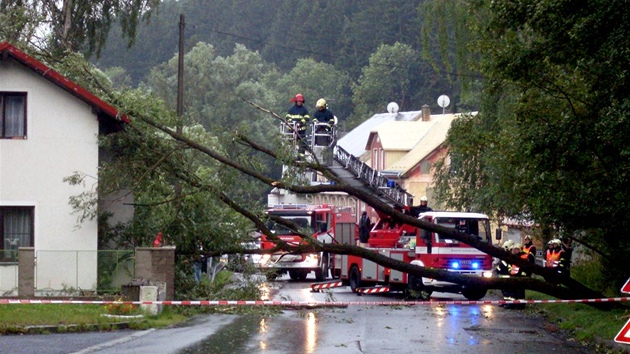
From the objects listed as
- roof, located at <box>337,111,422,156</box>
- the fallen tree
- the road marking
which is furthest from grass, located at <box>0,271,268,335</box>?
roof, located at <box>337,111,422,156</box>

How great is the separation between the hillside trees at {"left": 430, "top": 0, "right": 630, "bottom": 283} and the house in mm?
9090

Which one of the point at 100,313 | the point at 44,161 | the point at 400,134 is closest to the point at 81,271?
the point at 44,161

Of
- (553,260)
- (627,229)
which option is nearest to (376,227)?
(553,260)

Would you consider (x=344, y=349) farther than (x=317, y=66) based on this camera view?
No

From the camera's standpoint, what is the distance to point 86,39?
31.0 m

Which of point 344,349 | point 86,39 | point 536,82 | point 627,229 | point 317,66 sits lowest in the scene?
point 344,349

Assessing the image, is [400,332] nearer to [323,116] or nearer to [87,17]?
[323,116]

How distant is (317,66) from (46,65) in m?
67.3

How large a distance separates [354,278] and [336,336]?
11151 millimetres

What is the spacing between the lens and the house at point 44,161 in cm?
2145

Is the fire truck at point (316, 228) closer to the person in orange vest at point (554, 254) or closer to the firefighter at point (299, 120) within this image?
the person in orange vest at point (554, 254)

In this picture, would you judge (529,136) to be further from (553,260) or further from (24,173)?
(24,173)

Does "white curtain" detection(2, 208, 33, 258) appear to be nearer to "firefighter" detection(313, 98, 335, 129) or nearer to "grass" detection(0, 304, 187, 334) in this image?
"grass" detection(0, 304, 187, 334)

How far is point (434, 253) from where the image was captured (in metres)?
23.9
